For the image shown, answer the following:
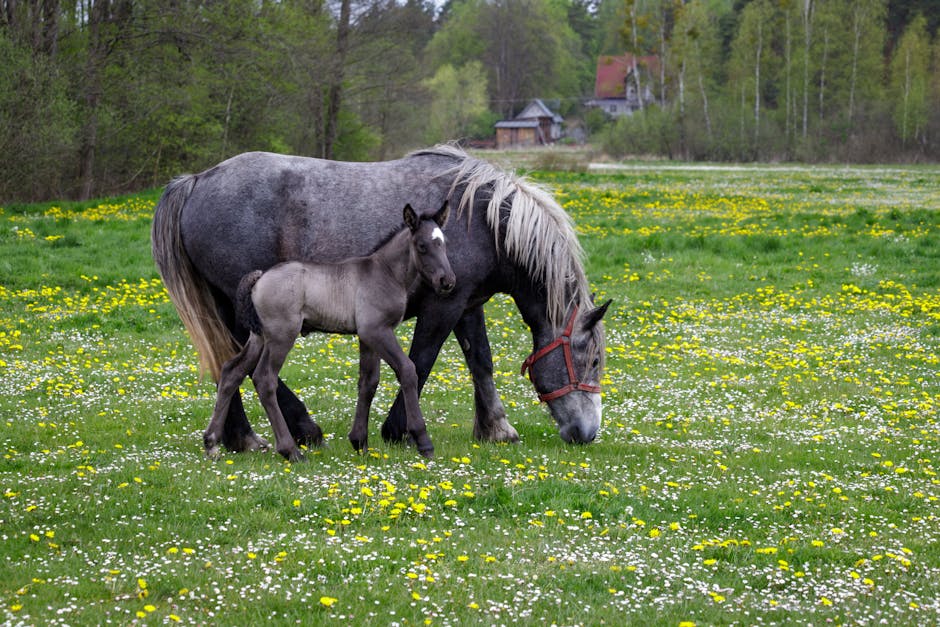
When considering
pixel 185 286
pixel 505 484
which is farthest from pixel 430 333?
pixel 185 286

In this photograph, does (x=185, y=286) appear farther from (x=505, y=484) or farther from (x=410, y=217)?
(x=505, y=484)

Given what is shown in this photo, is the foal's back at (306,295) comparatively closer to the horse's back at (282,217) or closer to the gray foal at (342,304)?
the gray foal at (342,304)

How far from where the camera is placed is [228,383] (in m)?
7.89

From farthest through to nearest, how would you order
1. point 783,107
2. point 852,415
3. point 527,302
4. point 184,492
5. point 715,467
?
point 783,107 → point 852,415 → point 527,302 → point 715,467 → point 184,492

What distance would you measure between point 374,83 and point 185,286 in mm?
36112

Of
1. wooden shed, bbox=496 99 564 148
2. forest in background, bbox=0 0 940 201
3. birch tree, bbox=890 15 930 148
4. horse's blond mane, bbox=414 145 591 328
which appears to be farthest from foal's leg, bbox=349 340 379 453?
wooden shed, bbox=496 99 564 148

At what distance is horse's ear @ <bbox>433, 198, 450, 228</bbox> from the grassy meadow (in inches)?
74.5

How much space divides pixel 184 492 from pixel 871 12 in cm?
7318

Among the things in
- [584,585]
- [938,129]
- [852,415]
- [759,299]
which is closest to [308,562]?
[584,585]

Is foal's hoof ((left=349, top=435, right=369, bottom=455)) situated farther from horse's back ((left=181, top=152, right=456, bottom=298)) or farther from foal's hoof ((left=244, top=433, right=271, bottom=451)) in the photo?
horse's back ((left=181, top=152, right=456, bottom=298))

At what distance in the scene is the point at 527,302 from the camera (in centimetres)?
852

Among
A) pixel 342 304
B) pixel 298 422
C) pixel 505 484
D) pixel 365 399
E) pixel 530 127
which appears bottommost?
pixel 505 484

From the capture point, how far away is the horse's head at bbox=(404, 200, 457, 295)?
7.26m

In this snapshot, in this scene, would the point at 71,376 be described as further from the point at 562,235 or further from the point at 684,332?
the point at 684,332
